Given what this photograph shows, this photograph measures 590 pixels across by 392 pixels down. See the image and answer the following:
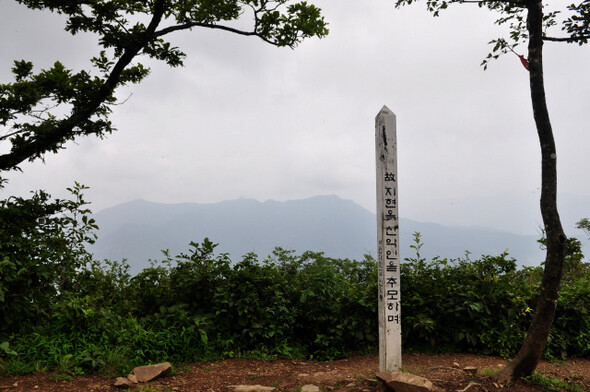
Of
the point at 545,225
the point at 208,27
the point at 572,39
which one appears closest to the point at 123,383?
the point at 545,225

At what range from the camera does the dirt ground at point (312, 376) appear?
4.39 meters

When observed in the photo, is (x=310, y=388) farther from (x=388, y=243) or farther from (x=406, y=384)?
(x=388, y=243)

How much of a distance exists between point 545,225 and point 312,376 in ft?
10.6

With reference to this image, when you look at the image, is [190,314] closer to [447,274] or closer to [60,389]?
[60,389]

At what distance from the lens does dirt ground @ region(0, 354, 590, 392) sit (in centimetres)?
439

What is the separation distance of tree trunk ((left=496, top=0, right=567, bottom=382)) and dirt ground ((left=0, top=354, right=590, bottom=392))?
367mm

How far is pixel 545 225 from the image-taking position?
4.36 metres

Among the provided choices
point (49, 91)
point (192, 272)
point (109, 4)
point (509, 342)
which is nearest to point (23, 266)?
point (192, 272)

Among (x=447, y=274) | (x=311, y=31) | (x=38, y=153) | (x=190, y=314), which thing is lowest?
(x=190, y=314)

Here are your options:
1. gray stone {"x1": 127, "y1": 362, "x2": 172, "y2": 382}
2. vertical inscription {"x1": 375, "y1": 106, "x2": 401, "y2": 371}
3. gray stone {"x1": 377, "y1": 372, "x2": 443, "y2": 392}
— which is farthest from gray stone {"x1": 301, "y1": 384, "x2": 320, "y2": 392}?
gray stone {"x1": 127, "y1": 362, "x2": 172, "y2": 382}

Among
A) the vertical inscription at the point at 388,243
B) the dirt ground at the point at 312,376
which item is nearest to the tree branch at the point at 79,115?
the dirt ground at the point at 312,376

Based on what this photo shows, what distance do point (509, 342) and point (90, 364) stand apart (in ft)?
18.9

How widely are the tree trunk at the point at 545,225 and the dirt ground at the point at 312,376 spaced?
1.20ft

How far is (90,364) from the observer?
491 centimetres
